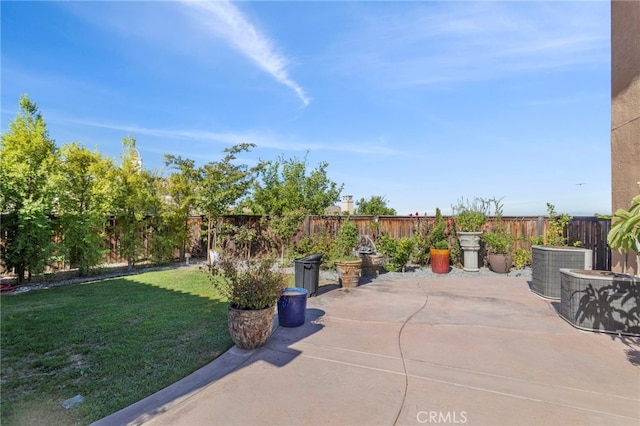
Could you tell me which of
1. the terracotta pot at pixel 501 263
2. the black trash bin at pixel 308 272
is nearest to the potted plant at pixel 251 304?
the black trash bin at pixel 308 272

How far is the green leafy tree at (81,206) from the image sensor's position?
765 cm

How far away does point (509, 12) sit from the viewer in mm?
5836

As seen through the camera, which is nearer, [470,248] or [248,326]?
[248,326]

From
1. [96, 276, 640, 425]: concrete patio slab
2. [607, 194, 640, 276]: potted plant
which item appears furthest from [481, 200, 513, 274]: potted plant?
[607, 194, 640, 276]: potted plant

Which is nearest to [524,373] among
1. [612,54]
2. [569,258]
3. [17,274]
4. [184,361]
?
[184,361]

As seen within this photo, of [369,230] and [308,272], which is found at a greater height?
[369,230]

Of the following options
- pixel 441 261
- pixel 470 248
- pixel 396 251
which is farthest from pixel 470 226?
pixel 396 251

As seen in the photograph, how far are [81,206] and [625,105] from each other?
478 inches

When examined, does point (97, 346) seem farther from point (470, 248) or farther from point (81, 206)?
point (470, 248)

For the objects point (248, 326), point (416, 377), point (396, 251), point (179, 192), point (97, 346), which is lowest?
point (97, 346)

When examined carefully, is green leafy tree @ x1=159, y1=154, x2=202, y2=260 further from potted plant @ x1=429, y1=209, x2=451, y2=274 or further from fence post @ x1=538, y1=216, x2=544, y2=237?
fence post @ x1=538, y1=216, x2=544, y2=237

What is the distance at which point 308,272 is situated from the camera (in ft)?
20.2

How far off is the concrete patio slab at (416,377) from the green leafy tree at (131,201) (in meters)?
7.68

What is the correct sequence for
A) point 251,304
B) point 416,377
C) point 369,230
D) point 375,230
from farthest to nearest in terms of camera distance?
point 369,230
point 375,230
point 251,304
point 416,377
